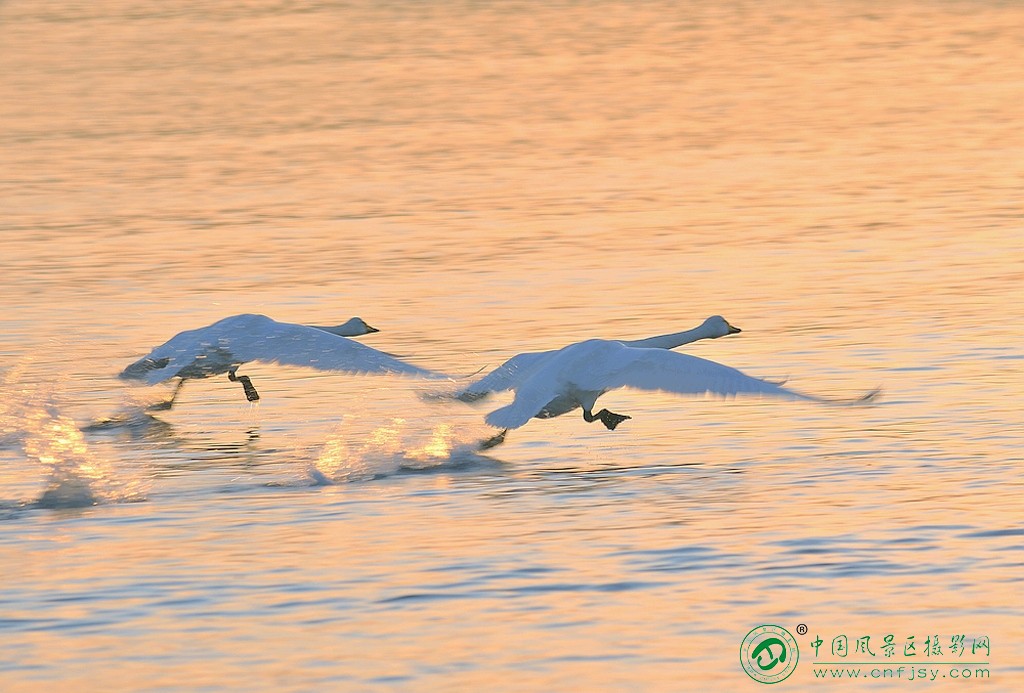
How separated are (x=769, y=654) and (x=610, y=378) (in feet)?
14.1

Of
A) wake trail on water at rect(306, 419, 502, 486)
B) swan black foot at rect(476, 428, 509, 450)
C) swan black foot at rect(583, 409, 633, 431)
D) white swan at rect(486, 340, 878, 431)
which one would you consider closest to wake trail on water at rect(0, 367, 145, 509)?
wake trail on water at rect(306, 419, 502, 486)

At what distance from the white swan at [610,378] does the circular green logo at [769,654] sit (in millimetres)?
3355

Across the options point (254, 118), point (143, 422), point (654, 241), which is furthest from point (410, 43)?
point (143, 422)

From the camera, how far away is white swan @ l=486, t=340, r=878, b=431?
15.9 m

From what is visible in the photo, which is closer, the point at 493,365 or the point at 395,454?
the point at 395,454

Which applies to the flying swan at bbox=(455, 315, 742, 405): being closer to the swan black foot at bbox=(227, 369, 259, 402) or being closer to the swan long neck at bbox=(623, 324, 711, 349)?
the swan long neck at bbox=(623, 324, 711, 349)

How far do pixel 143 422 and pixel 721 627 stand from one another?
735cm

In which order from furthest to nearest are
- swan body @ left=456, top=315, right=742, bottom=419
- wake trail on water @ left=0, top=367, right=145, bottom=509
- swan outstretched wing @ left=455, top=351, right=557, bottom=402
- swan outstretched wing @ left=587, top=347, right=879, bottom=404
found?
swan outstretched wing @ left=455, top=351, right=557, bottom=402 < swan body @ left=456, top=315, right=742, bottom=419 < wake trail on water @ left=0, top=367, right=145, bottom=509 < swan outstretched wing @ left=587, top=347, right=879, bottom=404

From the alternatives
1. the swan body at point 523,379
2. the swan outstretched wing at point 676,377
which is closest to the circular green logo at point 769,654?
the swan outstretched wing at point 676,377

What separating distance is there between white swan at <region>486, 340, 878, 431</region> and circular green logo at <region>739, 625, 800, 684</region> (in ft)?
11.0

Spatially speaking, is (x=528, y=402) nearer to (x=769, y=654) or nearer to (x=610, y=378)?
(x=610, y=378)

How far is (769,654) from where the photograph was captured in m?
12.3

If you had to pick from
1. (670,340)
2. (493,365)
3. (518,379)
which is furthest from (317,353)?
(670,340)

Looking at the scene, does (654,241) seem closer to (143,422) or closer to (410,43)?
(143,422)
